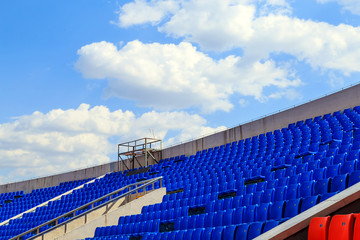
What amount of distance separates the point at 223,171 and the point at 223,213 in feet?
12.2

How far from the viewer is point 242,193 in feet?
23.6

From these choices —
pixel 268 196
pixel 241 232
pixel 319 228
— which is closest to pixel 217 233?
pixel 241 232

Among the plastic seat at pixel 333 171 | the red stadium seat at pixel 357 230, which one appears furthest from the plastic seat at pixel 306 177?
the red stadium seat at pixel 357 230

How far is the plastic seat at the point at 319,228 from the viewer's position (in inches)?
120

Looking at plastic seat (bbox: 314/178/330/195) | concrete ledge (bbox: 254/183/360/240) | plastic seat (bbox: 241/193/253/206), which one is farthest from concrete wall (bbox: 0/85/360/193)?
concrete ledge (bbox: 254/183/360/240)

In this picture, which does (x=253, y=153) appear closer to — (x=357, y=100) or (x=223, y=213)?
(x=357, y=100)

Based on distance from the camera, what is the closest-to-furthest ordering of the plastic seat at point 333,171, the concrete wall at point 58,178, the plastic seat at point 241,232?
the plastic seat at point 241,232, the plastic seat at point 333,171, the concrete wall at point 58,178

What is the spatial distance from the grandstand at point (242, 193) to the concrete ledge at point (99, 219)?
0.02 meters

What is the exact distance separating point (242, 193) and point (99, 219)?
3.42m

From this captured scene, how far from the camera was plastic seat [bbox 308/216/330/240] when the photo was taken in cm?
305

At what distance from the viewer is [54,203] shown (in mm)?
13336

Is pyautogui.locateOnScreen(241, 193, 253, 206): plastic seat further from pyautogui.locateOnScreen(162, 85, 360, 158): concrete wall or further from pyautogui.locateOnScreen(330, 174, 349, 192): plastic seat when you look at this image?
pyautogui.locateOnScreen(162, 85, 360, 158): concrete wall

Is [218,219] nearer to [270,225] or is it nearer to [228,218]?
[228,218]

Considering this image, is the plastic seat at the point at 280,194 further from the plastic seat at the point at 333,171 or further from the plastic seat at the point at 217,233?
the plastic seat at the point at 217,233
